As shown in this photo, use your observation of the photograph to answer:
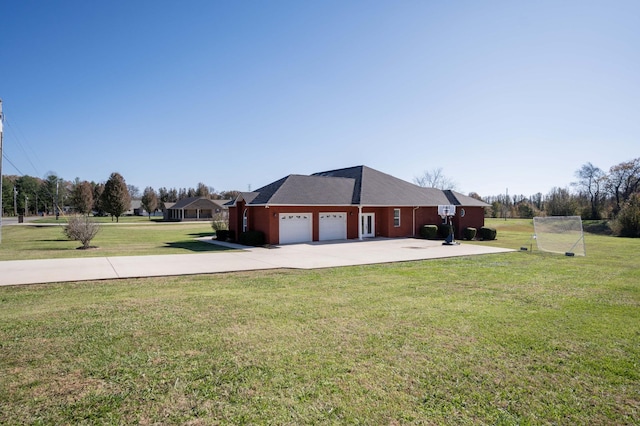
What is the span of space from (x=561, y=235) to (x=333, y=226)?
1289 cm

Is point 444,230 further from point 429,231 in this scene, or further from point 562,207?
Answer: point 562,207

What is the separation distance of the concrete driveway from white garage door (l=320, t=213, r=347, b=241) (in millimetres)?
4094

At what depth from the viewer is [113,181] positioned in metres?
49.1

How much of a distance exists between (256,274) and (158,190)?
8958 centimetres

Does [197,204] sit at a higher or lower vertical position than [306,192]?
higher

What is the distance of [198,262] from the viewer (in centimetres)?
1345

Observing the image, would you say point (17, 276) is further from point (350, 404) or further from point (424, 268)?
point (424, 268)

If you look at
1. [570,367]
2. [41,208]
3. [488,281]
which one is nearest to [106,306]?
[570,367]

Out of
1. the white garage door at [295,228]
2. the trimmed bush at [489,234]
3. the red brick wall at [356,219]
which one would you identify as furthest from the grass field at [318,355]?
the trimmed bush at [489,234]

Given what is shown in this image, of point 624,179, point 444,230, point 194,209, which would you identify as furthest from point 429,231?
point 194,209

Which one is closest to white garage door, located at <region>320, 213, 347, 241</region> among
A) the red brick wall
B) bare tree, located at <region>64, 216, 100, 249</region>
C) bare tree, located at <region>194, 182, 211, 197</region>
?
the red brick wall

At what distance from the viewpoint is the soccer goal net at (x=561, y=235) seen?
16672mm

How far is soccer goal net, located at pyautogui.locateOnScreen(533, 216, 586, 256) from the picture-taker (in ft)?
54.7

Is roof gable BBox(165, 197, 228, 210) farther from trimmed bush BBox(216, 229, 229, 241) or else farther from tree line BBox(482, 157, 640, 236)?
tree line BBox(482, 157, 640, 236)
